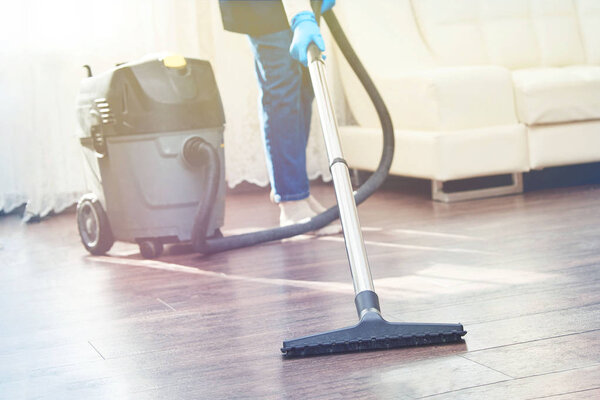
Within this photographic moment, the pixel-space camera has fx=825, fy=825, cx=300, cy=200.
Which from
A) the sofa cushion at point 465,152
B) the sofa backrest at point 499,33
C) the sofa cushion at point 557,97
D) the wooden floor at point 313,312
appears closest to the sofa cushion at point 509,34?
the sofa backrest at point 499,33

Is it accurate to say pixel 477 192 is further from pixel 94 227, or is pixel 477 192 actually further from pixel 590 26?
pixel 94 227

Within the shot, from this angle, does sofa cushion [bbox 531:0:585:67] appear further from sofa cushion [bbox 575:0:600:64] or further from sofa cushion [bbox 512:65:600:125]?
sofa cushion [bbox 512:65:600:125]

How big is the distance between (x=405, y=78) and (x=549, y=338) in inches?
62.0

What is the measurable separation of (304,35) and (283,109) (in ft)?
2.14

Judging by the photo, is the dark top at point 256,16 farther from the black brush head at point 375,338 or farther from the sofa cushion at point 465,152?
the black brush head at point 375,338

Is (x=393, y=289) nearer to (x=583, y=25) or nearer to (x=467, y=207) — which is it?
(x=467, y=207)

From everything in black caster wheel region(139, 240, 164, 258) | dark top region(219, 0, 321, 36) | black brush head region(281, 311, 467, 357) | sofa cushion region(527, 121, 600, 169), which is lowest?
sofa cushion region(527, 121, 600, 169)

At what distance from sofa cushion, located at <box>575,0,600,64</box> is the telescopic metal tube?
1.84 metres

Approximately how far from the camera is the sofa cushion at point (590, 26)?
2.88 metres

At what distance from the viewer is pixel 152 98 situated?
1843 millimetres

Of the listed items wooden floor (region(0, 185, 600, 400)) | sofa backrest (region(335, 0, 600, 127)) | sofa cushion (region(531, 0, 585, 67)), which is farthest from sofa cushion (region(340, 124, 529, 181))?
sofa cushion (region(531, 0, 585, 67))

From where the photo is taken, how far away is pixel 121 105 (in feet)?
6.06

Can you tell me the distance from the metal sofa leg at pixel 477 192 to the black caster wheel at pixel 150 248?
91cm

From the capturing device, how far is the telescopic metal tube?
109cm
